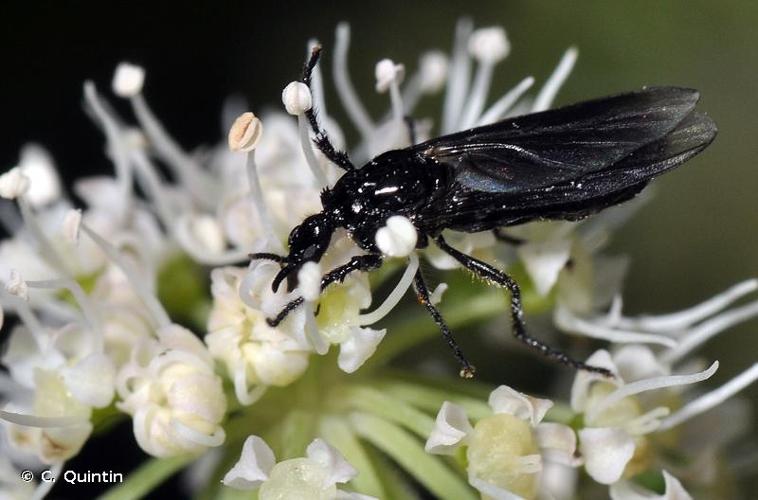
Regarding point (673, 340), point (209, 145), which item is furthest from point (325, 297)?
point (209, 145)

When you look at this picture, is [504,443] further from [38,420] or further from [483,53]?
[483,53]

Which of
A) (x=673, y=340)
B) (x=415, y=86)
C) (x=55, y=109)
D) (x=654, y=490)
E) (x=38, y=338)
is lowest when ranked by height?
(x=654, y=490)

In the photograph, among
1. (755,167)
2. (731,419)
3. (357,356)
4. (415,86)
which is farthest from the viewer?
(755,167)

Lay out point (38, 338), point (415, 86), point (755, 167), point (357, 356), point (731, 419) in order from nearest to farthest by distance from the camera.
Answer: point (357, 356)
point (38, 338)
point (731, 419)
point (415, 86)
point (755, 167)

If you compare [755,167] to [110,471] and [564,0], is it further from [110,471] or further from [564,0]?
[110,471]

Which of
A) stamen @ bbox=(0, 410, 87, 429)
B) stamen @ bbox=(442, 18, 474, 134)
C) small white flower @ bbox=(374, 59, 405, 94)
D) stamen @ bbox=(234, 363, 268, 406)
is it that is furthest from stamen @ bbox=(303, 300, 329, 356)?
stamen @ bbox=(442, 18, 474, 134)

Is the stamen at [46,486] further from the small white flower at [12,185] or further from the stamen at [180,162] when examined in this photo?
the stamen at [180,162]

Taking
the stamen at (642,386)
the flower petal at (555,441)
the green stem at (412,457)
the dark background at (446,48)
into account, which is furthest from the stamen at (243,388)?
the dark background at (446,48)
